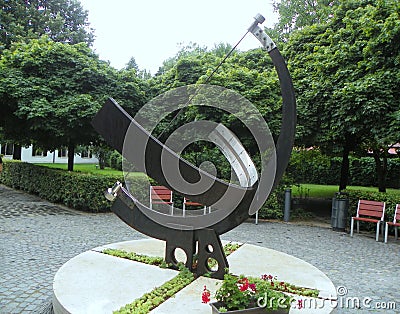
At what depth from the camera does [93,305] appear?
3854 millimetres

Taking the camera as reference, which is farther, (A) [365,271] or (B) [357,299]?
(A) [365,271]

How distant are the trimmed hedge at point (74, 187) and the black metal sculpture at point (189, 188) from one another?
719 cm

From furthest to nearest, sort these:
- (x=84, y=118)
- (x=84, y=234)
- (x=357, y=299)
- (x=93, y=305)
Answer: (x=84, y=118)
(x=84, y=234)
(x=357, y=299)
(x=93, y=305)

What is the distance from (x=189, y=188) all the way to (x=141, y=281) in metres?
1.35

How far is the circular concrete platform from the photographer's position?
3.92m

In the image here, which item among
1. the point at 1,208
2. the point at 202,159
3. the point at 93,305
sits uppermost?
the point at 202,159

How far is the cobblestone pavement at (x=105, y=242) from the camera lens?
5.56m

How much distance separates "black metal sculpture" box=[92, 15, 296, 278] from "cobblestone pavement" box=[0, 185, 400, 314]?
1.84 metres

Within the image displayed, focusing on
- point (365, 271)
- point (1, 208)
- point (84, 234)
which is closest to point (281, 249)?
point (365, 271)

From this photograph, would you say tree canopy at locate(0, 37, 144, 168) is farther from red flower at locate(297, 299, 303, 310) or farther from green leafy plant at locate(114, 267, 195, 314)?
red flower at locate(297, 299, 303, 310)

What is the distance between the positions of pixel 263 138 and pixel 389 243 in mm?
4910

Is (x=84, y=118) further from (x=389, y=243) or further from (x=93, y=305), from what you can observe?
(x=389, y=243)

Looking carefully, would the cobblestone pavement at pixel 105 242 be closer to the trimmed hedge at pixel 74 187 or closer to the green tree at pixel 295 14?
the trimmed hedge at pixel 74 187

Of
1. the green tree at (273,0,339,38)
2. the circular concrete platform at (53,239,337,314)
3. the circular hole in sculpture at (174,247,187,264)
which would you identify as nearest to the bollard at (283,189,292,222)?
the circular concrete platform at (53,239,337,314)
